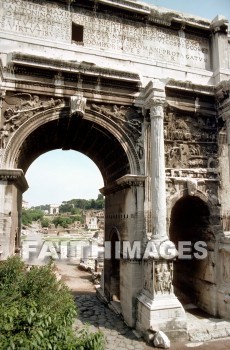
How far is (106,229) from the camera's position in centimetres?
1108

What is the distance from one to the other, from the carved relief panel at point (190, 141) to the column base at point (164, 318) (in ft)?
12.5

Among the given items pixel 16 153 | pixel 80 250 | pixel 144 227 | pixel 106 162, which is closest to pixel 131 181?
pixel 144 227

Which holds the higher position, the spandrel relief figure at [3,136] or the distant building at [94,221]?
the spandrel relief figure at [3,136]

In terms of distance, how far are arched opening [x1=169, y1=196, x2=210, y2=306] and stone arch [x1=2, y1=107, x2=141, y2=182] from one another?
207 cm

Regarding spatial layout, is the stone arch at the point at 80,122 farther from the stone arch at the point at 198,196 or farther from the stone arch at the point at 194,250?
the stone arch at the point at 194,250

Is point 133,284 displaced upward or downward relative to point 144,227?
downward

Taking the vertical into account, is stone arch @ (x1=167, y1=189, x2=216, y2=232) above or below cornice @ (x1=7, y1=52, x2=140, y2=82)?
below

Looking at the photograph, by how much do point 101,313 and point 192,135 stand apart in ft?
20.8

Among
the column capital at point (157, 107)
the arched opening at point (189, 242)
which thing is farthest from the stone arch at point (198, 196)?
the column capital at point (157, 107)

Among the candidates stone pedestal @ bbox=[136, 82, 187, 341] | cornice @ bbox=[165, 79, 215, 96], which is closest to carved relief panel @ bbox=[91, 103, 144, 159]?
stone pedestal @ bbox=[136, 82, 187, 341]

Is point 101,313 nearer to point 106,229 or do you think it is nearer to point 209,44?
point 106,229

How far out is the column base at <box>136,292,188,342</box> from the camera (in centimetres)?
690

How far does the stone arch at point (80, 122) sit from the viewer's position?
25.1 feet

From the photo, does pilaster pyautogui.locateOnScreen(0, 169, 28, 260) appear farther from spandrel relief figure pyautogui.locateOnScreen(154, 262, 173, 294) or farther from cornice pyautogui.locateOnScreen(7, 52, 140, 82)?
spandrel relief figure pyautogui.locateOnScreen(154, 262, 173, 294)
